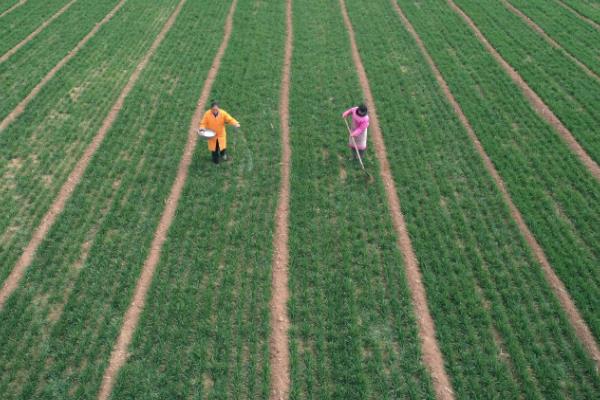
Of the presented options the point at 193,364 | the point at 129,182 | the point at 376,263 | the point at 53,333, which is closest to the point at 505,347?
the point at 376,263

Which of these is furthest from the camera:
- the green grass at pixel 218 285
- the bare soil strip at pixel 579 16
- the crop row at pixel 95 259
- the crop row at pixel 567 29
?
the bare soil strip at pixel 579 16

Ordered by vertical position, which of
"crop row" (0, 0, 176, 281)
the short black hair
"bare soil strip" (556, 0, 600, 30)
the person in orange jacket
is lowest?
"crop row" (0, 0, 176, 281)

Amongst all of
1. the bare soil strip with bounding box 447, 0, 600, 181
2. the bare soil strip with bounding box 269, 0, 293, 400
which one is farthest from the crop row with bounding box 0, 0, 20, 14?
the bare soil strip with bounding box 447, 0, 600, 181

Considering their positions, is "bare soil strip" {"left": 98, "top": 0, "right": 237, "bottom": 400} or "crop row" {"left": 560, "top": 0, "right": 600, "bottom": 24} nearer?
"bare soil strip" {"left": 98, "top": 0, "right": 237, "bottom": 400}

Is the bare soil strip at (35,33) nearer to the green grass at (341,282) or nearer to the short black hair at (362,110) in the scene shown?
the green grass at (341,282)

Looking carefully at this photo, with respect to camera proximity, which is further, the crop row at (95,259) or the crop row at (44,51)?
the crop row at (44,51)

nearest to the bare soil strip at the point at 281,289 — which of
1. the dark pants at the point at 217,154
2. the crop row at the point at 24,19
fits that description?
the dark pants at the point at 217,154

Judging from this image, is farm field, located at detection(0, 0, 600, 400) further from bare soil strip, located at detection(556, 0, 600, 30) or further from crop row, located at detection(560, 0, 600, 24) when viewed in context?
crop row, located at detection(560, 0, 600, 24)

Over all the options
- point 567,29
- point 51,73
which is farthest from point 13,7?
point 567,29
